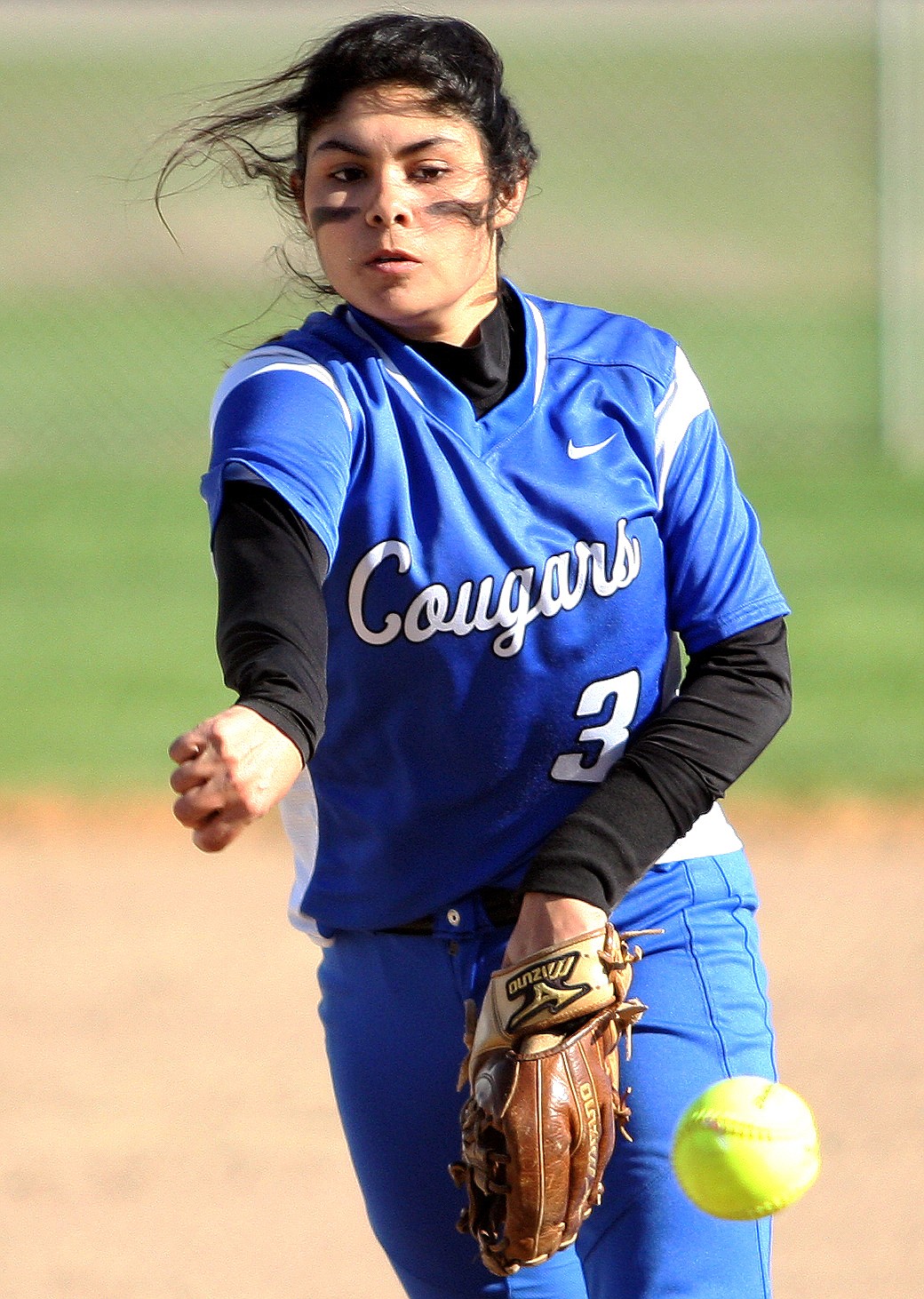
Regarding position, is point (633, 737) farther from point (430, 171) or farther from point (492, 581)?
point (430, 171)

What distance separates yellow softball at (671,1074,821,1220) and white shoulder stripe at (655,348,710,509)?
662 mm

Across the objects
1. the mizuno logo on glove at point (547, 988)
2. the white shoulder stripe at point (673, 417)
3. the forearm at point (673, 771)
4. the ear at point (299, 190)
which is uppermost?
the ear at point (299, 190)

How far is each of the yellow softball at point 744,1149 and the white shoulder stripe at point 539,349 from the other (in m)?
0.80

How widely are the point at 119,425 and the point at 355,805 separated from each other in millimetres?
12137

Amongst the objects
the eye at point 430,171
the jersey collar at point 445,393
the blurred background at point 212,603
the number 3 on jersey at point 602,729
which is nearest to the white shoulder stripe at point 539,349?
the jersey collar at point 445,393

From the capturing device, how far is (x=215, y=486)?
5.85 feet

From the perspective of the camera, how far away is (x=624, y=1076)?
2010 mm

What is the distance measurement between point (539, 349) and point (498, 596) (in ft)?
1.10

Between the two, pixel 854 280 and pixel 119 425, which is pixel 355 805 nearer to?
pixel 119 425

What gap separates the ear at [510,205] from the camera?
6.92 ft

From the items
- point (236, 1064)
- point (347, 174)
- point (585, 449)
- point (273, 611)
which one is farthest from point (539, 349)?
point (236, 1064)

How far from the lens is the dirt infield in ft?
11.8

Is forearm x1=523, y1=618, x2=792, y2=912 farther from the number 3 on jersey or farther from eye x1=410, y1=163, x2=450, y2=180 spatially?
eye x1=410, y1=163, x2=450, y2=180

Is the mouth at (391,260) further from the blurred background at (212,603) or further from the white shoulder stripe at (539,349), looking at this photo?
the blurred background at (212,603)
